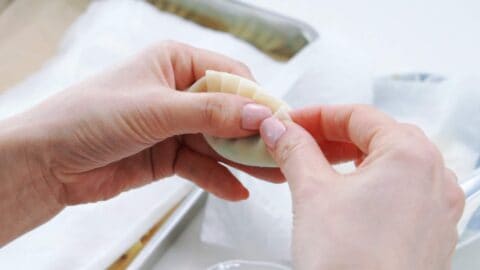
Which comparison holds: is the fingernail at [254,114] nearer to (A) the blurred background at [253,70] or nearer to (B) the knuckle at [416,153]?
(B) the knuckle at [416,153]

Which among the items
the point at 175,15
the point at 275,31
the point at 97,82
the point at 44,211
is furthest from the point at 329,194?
the point at 175,15

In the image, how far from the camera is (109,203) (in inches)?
29.8

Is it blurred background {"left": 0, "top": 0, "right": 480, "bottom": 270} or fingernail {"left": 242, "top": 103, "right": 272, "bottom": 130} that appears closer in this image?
fingernail {"left": 242, "top": 103, "right": 272, "bottom": 130}

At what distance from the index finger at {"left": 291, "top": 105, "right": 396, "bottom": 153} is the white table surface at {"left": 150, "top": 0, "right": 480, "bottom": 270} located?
501 millimetres

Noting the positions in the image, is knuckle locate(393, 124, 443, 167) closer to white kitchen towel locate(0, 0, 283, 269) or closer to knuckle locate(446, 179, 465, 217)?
knuckle locate(446, 179, 465, 217)

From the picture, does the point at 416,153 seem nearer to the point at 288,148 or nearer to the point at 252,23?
the point at 288,148

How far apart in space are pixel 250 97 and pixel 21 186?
0.27 meters

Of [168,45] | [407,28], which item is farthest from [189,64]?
[407,28]

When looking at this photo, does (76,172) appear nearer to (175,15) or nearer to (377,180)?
(377,180)

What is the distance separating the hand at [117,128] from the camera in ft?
1.65

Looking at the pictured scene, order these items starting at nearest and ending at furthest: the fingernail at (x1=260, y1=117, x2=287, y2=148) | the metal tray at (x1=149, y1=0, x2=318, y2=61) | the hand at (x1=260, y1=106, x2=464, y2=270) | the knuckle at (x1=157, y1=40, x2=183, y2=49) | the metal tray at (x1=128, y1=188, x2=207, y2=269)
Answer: the hand at (x1=260, y1=106, x2=464, y2=270) → the fingernail at (x1=260, y1=117, x2=287, y2=148) → the knuckle at (x1=157, y1=40, x2=183, y2=49) → the metal tray at (x1=128, y1=188, x2=207, y2=269) → the metal tray at (x1=149, y1=0, x2=318, y2=61)

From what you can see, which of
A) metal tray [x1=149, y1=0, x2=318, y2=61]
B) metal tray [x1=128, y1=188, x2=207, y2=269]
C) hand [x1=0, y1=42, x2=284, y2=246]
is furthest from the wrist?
metal tray [x1=149, y1=0, x2=318, y2=61]

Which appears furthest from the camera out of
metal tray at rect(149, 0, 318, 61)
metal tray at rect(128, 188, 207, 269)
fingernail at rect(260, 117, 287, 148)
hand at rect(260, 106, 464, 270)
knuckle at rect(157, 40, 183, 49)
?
metal tray at rect(149, 0, 318, 61)

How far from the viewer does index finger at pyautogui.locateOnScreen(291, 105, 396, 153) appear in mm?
458
